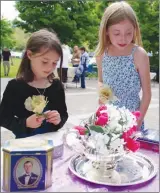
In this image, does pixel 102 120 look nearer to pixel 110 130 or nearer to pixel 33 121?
pixel 110 130

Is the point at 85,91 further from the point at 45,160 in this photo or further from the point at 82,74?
the point at 45,160

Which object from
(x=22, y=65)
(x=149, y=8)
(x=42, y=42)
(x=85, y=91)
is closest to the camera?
(x=42, y=42)

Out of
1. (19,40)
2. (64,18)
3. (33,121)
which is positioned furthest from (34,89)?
(19,40)

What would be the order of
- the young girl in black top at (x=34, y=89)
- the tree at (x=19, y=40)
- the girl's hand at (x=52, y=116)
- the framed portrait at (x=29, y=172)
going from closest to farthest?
the framed portrait at (x=29, y=172), the girl's hand at (x=52, y=116), the young girl in black top at (x=34, y=89), the tree at (x=19, y=40)

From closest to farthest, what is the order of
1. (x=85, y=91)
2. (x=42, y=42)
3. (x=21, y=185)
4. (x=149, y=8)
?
1. (x=21, y=185)
2. (x=42, y=42)
3. (x=85, y=91)
4. (x=149, y=8)

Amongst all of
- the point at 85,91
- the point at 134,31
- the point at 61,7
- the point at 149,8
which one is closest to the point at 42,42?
the point at 134,31

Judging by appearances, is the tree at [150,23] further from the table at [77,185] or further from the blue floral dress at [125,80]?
the table at [77,185]

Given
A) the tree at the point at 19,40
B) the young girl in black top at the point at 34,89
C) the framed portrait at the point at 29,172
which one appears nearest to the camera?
the framed portrait at the point at 29,172

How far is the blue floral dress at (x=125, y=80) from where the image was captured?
5.93ft

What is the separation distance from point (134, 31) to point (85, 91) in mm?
7914

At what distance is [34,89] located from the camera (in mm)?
1677

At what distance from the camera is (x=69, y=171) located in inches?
49.9

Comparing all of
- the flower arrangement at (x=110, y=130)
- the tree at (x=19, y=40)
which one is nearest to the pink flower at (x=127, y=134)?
the flower arrangement at (x=110, y=130)

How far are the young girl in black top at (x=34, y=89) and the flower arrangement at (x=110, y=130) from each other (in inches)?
11.2
